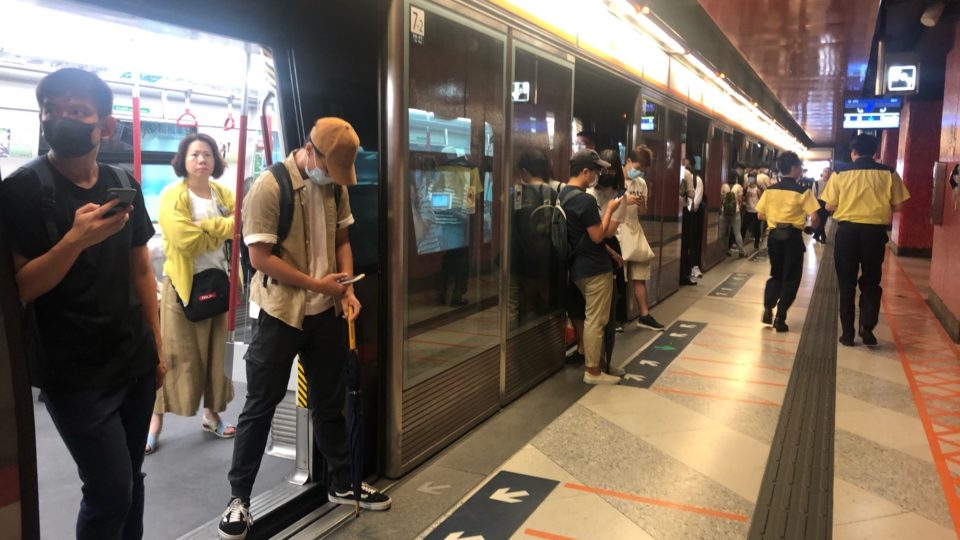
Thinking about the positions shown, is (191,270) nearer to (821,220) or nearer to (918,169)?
(821,220)

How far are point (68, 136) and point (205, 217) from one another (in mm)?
1689

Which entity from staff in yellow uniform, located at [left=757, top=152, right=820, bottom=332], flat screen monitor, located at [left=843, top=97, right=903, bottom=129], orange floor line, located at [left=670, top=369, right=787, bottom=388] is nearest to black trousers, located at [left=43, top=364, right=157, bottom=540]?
orange floor line, located at [left=670, top=369, right=787, bottom=388]

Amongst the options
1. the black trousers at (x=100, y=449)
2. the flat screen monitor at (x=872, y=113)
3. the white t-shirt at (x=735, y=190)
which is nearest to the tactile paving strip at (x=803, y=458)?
the black trousers at (x=100, y=449)

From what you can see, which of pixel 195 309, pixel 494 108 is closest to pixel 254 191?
pixel 195 309

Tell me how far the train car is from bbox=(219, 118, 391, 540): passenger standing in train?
1.06 feet

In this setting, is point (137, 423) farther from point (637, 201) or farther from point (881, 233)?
point (881, 233)

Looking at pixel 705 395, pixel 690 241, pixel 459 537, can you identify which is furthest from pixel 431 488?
pixel 690 241

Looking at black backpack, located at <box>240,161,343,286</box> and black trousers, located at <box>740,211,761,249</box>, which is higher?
black backpack, located at <box>240,161,343,286</box>

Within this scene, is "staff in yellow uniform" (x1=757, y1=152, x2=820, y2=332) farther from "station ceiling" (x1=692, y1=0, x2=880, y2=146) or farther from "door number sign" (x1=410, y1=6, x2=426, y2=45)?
"door number sign" (x1=410, y1=6, x2=426, y2=45)

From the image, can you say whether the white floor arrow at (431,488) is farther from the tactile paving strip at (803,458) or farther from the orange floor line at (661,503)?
the tactile paving strip at (803,458)

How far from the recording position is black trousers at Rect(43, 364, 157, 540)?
173 cm

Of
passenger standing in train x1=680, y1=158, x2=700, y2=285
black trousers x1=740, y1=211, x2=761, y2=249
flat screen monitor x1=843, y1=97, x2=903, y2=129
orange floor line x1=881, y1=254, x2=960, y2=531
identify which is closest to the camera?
orange floor line x1=881, y1=254, x2=960, y2=531

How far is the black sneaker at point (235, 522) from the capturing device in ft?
7.82

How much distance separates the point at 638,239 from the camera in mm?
5855
